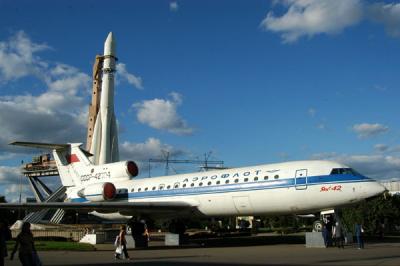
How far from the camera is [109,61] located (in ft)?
212

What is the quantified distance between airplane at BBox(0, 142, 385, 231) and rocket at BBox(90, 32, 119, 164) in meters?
27.8

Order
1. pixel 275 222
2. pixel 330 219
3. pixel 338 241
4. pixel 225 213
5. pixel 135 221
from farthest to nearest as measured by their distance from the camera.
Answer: pixel 275 222, pixel 135 221, pixel 225 213, pixel 330 219, pixel 338 241

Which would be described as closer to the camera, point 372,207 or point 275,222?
point 372,207

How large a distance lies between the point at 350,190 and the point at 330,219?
209 cm

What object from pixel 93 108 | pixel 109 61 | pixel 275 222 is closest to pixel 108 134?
pixel 109 61

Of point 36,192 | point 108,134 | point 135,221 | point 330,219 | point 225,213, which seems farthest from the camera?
point 36,192

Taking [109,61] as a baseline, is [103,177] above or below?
below

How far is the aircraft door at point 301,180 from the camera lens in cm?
2331

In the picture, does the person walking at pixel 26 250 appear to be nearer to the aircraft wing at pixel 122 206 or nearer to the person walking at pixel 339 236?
the person walking at pixel 339 236

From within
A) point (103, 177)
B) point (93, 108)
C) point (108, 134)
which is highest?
point (93, 108)

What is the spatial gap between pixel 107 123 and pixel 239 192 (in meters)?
41.2

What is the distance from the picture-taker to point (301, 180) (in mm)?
23453

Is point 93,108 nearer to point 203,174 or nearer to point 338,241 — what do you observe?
point 203,174

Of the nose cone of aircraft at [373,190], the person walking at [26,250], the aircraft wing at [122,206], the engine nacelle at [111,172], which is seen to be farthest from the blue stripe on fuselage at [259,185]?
the person walking at [26,250]
